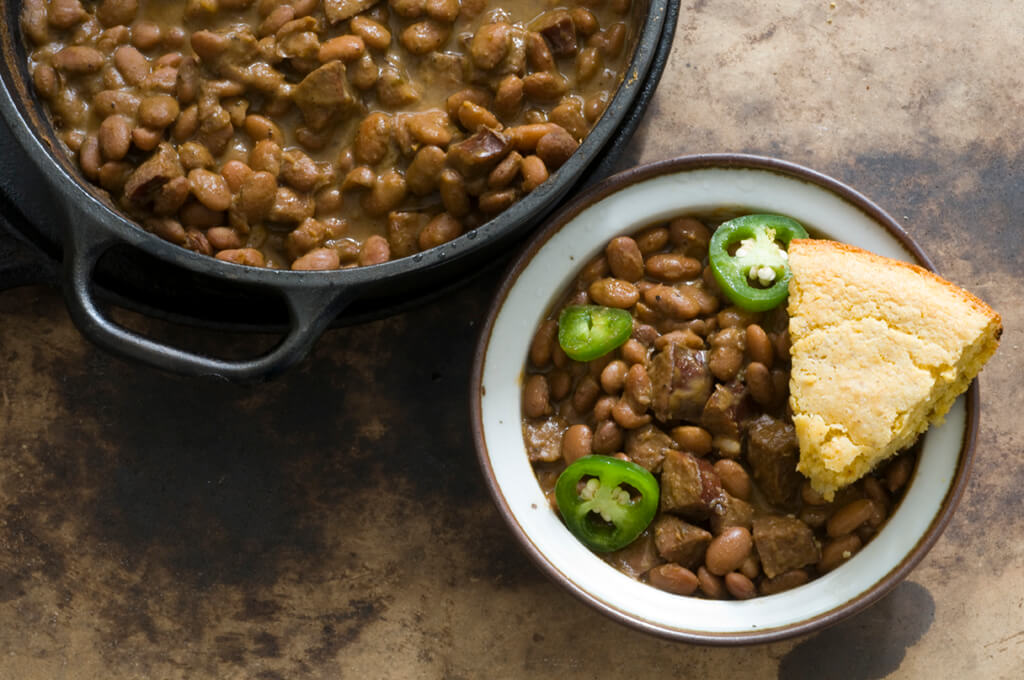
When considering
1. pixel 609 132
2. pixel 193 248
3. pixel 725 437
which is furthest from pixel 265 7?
pixel 725 437

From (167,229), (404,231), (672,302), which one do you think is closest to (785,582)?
(672,302)

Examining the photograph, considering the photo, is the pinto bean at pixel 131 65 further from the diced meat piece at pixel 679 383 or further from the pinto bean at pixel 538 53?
the diced meat piece at pixel 679 383

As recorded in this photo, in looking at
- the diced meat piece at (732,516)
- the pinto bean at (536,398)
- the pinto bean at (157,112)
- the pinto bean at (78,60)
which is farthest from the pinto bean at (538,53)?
the diced meat piece at (732,516)

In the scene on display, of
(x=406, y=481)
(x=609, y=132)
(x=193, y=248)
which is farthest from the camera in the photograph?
(x=406, y=481)

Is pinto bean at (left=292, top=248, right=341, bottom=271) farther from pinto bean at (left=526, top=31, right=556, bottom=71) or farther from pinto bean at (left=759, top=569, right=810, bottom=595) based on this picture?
pinto bean at (left=759, top=569, right=810, bottom=595)

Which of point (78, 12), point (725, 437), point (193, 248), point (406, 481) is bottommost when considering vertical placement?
point (406, 481)

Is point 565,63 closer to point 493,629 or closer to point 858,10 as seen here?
point 858,10
